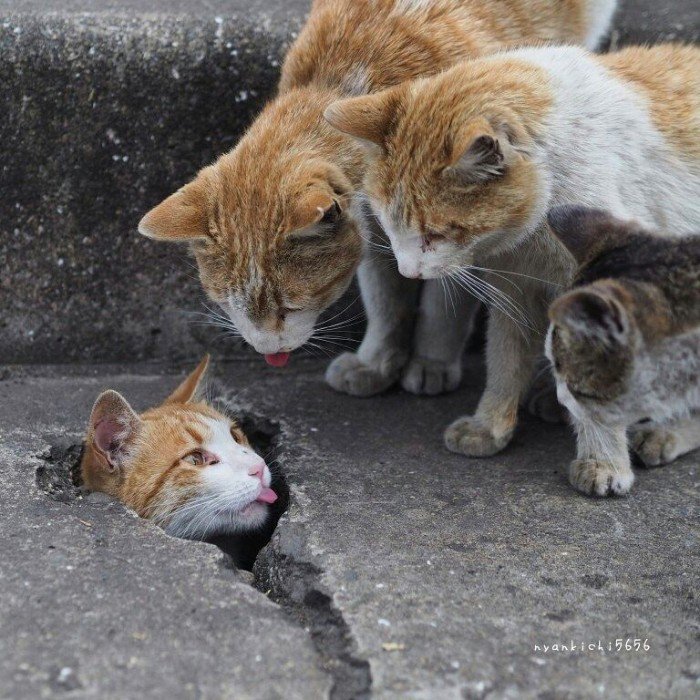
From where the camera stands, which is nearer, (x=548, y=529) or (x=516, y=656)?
(x=516, y=656)

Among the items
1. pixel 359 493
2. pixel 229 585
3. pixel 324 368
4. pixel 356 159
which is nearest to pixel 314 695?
pixel 229 585

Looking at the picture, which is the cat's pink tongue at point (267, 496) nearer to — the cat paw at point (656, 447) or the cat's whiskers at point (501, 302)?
the cat's whiskers at point (501, 302)

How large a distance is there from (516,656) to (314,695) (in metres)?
0.45

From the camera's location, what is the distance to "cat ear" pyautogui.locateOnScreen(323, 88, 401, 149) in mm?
2615

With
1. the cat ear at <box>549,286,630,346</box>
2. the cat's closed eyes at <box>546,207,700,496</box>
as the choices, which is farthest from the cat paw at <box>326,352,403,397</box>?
the cat ear at <box>549,286,630,346</box>

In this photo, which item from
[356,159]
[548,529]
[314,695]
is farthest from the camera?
[356,159]

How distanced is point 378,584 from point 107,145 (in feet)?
6.41

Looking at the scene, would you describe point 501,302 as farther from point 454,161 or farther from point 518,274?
point 454,161

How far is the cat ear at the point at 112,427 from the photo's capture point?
104 inches

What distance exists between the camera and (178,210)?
107 inches

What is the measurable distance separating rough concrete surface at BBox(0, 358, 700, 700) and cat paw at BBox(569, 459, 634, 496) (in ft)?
0.14

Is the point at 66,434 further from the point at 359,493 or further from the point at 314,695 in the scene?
the point at 314,695

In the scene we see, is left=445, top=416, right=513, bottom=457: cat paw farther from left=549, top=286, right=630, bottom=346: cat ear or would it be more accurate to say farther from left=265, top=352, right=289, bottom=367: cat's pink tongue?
left=549, top=286, right=630, bottom=346: cat ear

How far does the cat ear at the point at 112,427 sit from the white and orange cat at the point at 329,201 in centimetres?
45
